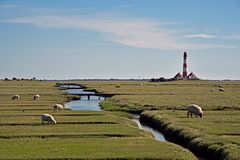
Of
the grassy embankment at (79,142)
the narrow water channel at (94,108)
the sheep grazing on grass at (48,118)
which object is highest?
the sheep grazing on grass at (48,118)

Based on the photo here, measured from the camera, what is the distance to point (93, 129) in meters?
36.8

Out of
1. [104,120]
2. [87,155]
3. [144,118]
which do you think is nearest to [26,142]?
[87,155]

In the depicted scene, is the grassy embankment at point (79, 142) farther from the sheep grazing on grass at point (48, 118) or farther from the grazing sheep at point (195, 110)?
the grazing sheep at point (195, 110)

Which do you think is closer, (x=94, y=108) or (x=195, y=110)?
(x=195, y=110)

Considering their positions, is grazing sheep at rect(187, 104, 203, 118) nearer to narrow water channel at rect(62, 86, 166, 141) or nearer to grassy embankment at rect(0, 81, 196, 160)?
narrow water channel at rect(62, 86, 166, 141)

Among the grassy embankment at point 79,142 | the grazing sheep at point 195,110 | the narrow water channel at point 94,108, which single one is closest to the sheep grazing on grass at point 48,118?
the grassy embankment at point 79,142

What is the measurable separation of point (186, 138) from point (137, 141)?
4454mm

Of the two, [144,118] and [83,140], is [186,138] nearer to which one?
[83,140]

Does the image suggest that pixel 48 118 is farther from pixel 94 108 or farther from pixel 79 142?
pixel 94 108

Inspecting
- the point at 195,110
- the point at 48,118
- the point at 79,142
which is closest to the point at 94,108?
the point at 195,110

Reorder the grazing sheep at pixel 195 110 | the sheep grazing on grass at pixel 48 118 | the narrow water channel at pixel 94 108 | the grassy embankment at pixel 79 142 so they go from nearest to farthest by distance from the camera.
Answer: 1. the grassy embankment at pixel 79 142
2. the narrow water channel at pixel 94 108
3. the sheep grazing on grass at pixel 48 118
4. the grazing sheep at pixel 195 110

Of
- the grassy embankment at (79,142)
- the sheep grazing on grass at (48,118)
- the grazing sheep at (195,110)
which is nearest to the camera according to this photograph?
the grassy embankment at (79,142)

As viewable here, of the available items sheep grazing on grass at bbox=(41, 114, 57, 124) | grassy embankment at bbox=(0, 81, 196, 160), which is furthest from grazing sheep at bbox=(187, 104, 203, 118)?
sheep grazing on grass at bbox=(41, 114, 57, 124)

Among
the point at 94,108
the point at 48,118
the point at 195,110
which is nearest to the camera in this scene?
the point at 48,118
